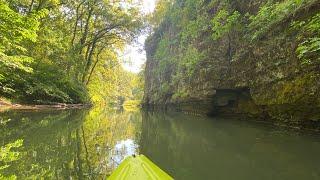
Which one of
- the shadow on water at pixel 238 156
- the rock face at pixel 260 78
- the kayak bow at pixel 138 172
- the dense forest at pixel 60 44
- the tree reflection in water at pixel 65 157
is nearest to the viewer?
the kayak bow at pixel 138 172

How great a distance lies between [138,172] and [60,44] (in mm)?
19689

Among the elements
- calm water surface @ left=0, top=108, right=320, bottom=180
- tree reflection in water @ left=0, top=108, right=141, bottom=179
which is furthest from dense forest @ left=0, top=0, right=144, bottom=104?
calm water surface @ left=0, top=108, right=320, bottom=180

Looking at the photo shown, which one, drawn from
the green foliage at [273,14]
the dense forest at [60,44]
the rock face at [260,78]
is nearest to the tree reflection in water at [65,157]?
the dense forest at [60,44]

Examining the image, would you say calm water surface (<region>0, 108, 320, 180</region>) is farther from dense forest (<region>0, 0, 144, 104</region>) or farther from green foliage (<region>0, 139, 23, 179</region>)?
dense forest (<region>0, 0, 144, 104</region>)

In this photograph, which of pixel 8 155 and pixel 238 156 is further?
pixel 238 156

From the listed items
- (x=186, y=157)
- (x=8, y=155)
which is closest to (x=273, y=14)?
(x=186, y=157)

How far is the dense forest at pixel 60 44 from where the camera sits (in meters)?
12.5

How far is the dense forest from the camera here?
1248cm

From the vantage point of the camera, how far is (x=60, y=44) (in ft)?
66.0

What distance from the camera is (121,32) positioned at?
29141 mm

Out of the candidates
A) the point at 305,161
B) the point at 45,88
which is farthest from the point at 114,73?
the point at 305,161

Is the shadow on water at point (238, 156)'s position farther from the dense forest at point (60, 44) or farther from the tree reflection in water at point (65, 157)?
the dense forest at point (60, 44)

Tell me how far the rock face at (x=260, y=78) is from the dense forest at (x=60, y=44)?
686 cm

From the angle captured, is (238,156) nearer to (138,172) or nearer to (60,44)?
(138,172)
